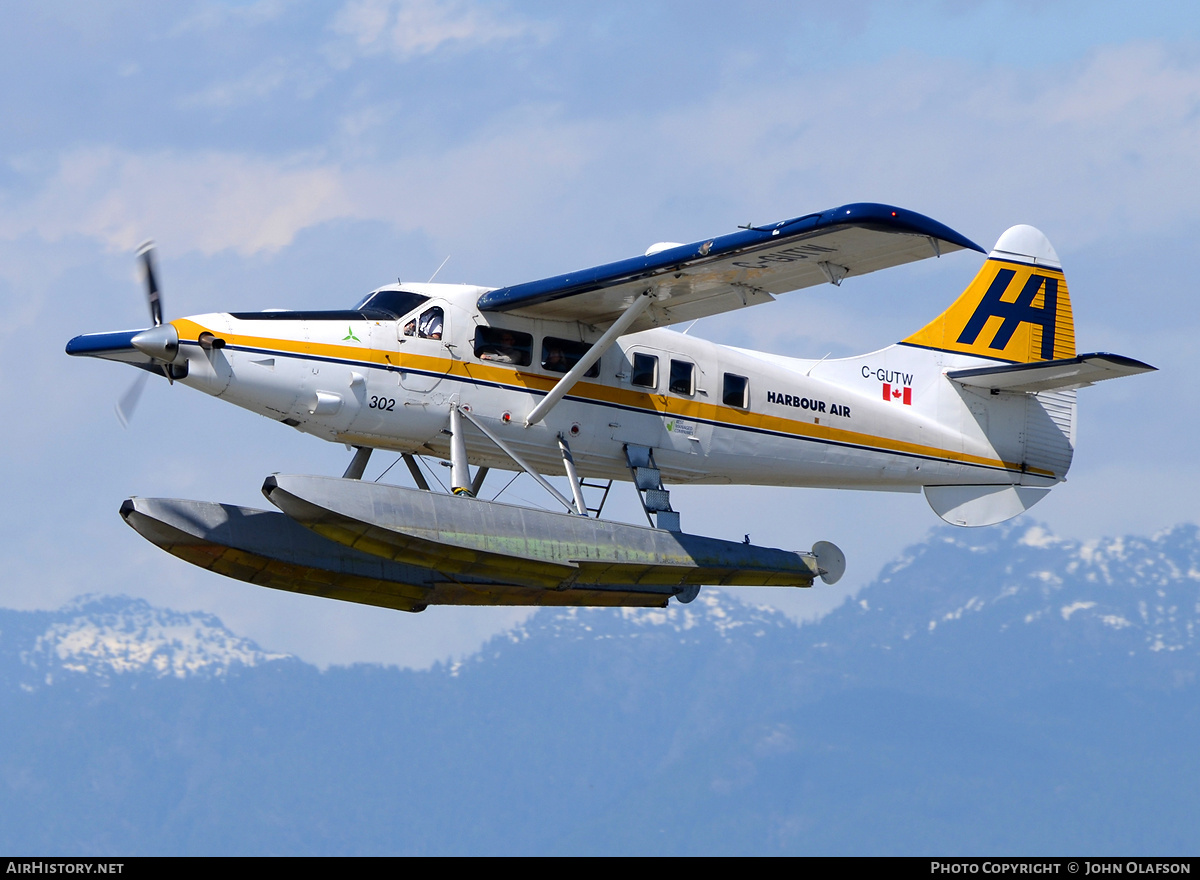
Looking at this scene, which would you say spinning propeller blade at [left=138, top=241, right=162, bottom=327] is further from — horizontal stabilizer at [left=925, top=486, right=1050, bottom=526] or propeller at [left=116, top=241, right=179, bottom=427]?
horizontal stabilizer at [left=925, top=486, right=1050, bottom=526]

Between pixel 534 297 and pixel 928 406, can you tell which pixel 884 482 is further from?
pixel 534 297

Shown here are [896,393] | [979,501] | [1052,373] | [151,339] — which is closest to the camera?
[151,339]

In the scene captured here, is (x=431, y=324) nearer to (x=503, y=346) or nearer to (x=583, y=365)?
(x=503, y=346)

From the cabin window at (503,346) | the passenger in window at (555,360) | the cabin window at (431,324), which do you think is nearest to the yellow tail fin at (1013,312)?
the passenger in window at (555,360)

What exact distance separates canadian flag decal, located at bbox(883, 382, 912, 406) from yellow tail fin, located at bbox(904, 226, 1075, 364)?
100 centimetres

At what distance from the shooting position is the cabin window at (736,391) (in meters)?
22.2

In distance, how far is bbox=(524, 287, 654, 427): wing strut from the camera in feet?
66.5

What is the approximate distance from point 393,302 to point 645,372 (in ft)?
11.9

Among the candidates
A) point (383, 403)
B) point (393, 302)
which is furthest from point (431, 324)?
point (383, 403)

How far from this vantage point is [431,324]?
2003cm

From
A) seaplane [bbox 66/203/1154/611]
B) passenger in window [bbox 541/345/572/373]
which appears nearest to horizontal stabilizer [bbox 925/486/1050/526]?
seaplane [bbox 66/203/1154/611]

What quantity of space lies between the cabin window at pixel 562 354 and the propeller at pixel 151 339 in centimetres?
474

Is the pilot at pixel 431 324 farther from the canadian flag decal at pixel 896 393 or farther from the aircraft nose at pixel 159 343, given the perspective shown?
the canadian flag decal at pixel 896 393
